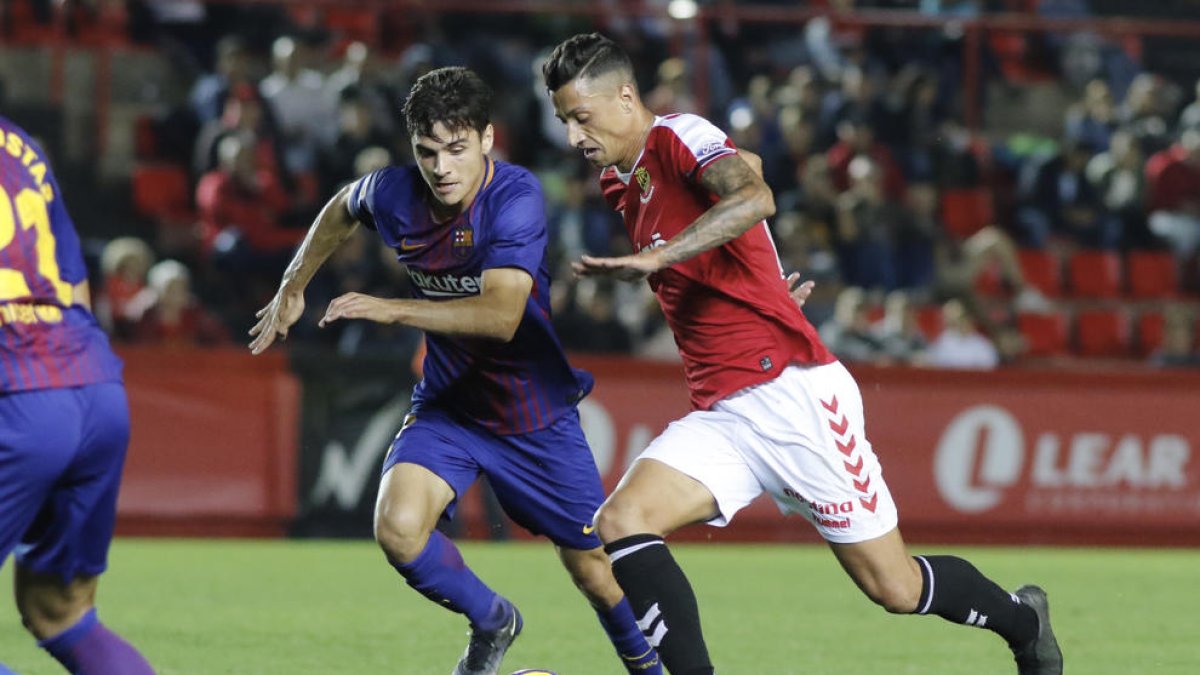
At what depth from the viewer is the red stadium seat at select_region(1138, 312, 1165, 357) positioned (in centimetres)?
1675

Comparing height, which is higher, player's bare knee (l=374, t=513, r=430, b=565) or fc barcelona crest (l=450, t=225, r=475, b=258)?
fc barcelona crest (l=450, t=225, r=475, b=258)

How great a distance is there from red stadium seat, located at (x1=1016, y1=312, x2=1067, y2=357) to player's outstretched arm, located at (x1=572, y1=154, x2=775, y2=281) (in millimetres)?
10892

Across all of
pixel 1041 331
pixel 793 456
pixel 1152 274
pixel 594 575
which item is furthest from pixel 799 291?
pixel 1152 274

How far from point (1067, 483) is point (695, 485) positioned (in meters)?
8.43

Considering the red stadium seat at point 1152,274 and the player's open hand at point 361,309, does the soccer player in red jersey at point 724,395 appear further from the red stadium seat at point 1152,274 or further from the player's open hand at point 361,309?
the red stadium seat at point 1152,274

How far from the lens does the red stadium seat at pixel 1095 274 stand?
17203 mm

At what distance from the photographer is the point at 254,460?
13180mm

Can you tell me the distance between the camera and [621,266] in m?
5.30

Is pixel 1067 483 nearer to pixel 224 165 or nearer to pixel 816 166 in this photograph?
pixel 816 166

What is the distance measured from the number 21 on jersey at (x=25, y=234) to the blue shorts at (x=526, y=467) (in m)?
2.05

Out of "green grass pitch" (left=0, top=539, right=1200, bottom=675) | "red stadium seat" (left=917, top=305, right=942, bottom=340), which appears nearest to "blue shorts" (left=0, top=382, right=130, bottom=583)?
"green grass pitch" (left=0, top=539, right=1200, bottom=675)

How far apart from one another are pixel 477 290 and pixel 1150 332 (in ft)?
38.2

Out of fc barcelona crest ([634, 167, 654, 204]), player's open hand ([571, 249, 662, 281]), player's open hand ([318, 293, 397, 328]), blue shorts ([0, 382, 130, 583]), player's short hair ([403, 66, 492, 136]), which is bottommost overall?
blue shorts ([0, 382, 130, 583])

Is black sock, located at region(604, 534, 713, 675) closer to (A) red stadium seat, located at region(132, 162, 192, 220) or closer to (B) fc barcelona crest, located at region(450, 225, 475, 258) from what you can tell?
(B) fc barcelona crest, located at region(450, 225, 475, 258)
